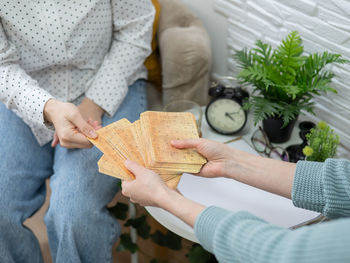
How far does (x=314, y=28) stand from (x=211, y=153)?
66 cm

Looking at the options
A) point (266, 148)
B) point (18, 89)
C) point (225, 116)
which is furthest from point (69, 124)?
point (266, 148)

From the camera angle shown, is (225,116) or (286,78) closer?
(286,78)

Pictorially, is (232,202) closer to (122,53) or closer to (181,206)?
(181,206)

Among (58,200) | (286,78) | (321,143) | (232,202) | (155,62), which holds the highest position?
(286,78)

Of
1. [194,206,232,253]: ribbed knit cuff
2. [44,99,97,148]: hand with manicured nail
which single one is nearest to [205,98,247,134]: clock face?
[44,99,97,148]: hand with manicured nail

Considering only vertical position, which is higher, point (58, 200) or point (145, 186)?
point (145, 186)

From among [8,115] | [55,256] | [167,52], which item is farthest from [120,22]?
[55,256]

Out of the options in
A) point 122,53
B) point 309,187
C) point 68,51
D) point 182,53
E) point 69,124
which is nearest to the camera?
point 309,187

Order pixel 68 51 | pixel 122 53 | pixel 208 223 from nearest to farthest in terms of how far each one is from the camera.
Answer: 1. pixel 208 223
2. pixel 68 51
3. pixel 122 53

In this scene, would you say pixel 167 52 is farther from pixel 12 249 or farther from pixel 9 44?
pixel 12 249

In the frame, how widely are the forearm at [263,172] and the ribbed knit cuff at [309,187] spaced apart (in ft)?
0.15

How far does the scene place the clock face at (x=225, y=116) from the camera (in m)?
1.41

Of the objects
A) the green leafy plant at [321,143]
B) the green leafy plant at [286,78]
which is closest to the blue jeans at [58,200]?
the green leafy plant at [286,78]

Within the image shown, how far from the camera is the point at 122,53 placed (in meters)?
1.42
